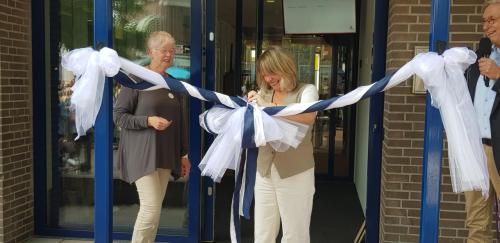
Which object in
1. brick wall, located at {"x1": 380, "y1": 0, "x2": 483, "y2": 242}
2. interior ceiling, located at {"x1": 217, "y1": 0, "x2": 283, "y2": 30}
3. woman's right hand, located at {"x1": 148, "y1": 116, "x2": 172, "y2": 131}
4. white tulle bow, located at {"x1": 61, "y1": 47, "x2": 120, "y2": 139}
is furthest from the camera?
interior ceiling, located at {"x1": 217, "y1": 0, "x2": 283, "y2": 30}

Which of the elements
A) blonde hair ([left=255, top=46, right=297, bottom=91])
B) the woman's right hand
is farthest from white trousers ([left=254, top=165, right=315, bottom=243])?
the woman's right hand

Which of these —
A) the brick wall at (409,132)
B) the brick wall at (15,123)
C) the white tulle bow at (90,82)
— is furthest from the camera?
the brick wall at (15,123)

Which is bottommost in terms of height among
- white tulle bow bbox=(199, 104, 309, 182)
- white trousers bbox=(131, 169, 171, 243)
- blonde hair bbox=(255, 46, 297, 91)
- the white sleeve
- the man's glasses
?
white trousers bbox=(131, 169, 171, 243)

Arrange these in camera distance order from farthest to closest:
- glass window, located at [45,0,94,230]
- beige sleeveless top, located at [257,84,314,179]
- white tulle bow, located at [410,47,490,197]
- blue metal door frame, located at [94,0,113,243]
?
glass window, located at [45,0,94,230] → beige sleeveless top, located at [257,84,314,179] → blue metal door frame, located at [94,0,113,243] → white tulle bow, located at [410,47,490,197]

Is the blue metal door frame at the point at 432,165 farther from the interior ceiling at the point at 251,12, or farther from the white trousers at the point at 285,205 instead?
the interior ceiling at the point at 251,12

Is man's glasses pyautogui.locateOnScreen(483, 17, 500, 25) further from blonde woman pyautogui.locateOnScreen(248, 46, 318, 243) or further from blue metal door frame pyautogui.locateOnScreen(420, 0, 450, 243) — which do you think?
blonde woman pyautogui.locateOnScreen(248, 46, 318, 243)

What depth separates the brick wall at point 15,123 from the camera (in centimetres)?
420

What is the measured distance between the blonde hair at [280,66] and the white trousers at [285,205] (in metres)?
0.50

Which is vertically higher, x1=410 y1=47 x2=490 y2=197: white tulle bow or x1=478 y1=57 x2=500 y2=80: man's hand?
x1=478 y1=57 x2=500 y2=80: man's hand

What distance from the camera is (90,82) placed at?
2.34 meters

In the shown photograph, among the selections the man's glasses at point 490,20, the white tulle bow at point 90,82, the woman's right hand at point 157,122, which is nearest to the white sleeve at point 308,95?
the woman's right hand at point 157,122

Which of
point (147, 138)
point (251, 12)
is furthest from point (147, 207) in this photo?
point (251, 12)

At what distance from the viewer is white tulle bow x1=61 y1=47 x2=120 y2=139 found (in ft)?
7.63

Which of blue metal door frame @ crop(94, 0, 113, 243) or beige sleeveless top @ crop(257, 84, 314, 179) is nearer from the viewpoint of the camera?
blue metal door frame @ crop(94, 0, 113, 243)
